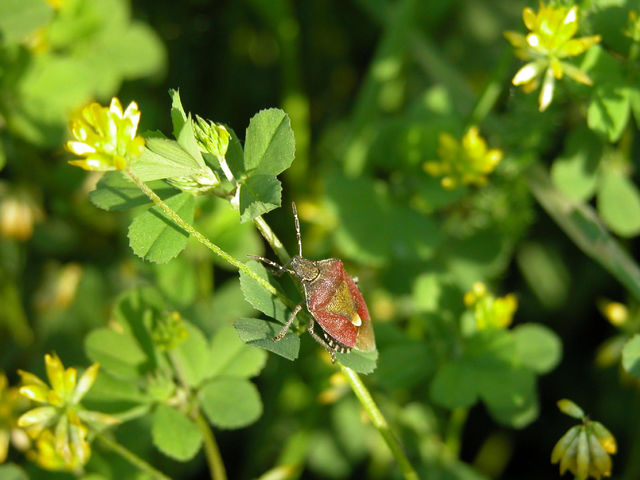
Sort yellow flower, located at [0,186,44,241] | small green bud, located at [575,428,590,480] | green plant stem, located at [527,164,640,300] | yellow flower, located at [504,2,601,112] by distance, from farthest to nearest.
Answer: yellow flower, located at [0,186,44,241] < green plant stem, located at [527,164,640,300] < yellow flower, located at [504,2,601,112] < small green bud, located at [575,428,590,480]

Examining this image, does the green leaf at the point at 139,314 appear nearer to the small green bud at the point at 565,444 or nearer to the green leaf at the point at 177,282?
the green leaf at the point at 177,282

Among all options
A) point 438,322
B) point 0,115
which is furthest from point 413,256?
point 0,115

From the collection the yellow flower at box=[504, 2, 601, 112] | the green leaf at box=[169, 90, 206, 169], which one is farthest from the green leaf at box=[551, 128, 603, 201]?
the green leaf at box=[169, 90, 206, 169]

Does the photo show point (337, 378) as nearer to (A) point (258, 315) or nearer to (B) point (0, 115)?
(A) point (258, 315)

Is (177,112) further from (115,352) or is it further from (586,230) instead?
(586,230)

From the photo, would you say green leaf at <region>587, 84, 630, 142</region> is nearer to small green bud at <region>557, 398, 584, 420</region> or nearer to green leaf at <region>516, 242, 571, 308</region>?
small green bud at <region>557, 398, 584, 420</region>

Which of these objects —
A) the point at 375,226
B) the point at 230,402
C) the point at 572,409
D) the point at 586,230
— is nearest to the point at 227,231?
the point at 375,226
